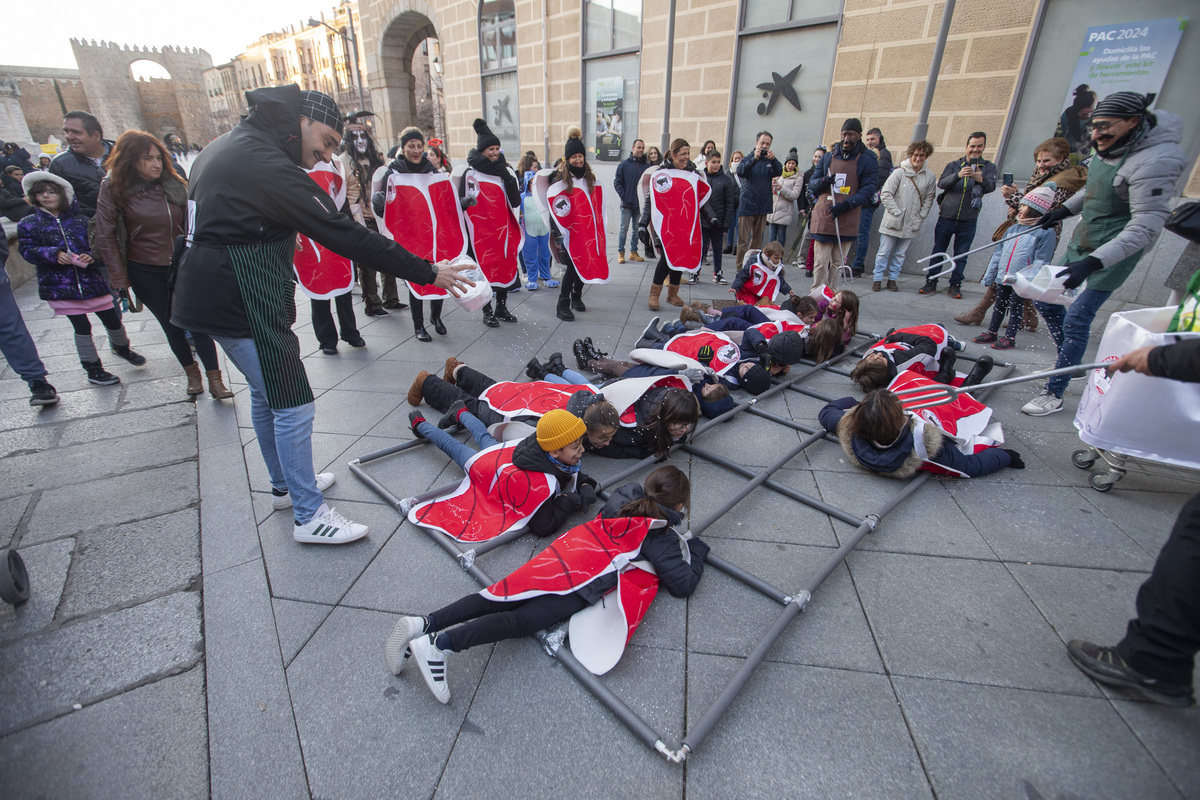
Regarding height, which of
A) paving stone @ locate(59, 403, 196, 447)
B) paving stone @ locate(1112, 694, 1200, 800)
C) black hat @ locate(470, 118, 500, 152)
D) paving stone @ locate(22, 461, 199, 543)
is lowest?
paving stone @ locate(59, 403, 196, 447)

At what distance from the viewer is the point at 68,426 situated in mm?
3596

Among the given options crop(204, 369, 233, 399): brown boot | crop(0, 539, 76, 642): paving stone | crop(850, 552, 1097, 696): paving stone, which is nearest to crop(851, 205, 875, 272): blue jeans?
crop(850, 552, 1097, 696): paving stone

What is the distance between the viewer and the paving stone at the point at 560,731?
1535 millimetres

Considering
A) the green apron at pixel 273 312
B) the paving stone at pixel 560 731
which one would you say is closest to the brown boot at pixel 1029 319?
the paving stone at pixel 560 731

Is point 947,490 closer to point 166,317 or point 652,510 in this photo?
point 652,510

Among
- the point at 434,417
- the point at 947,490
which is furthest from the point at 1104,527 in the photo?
the point at 434,417

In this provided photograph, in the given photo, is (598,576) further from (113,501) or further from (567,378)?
(113,501)

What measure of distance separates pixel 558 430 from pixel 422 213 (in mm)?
3527

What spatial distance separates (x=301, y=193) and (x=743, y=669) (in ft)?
7.57

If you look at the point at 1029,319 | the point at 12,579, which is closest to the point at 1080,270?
the point at 1029,319

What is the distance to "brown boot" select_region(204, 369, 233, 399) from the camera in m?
3.90

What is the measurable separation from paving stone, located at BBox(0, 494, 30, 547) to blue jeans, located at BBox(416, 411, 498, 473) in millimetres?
1872

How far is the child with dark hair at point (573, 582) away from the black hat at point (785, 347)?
7.68 feet

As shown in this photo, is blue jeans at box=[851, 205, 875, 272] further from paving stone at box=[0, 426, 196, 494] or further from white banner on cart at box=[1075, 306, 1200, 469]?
paving stone at box=[0, 426, 196, 494]
